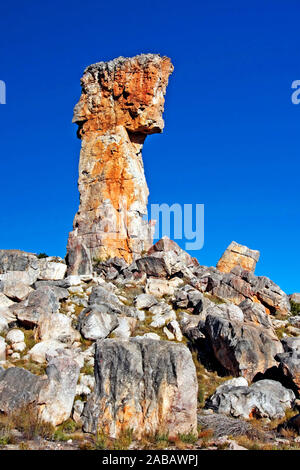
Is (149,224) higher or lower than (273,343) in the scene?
higher

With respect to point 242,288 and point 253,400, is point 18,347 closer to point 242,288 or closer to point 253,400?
point 253,400

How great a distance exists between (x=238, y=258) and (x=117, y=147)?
13.8 m

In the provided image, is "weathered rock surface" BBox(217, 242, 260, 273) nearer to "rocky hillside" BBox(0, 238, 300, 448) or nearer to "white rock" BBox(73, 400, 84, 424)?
"rocky hillside" BBox(0, 238, 300, 448)

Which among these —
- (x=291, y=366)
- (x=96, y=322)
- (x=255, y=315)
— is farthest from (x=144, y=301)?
(x=291, y=366)

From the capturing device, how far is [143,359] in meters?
11.2

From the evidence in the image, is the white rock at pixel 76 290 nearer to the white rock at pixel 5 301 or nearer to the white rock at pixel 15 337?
the white rock at pixel 5 301

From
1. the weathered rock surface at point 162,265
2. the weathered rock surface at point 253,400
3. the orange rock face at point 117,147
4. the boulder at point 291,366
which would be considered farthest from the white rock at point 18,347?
the orange rock face at point 117,147

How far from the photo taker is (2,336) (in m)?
16.7

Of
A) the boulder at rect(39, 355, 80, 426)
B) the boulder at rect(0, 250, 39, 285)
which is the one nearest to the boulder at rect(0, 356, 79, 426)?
the boulder at rect(39, 355, 80, 426)

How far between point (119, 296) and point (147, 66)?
20.8 metres

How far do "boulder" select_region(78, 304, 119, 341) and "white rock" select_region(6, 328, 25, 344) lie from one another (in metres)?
2.51
